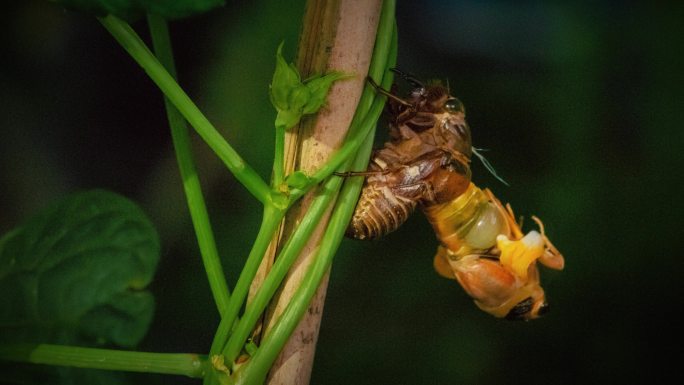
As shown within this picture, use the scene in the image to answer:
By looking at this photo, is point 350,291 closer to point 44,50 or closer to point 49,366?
point 49,366

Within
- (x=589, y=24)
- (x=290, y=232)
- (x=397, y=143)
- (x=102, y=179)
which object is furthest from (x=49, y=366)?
(x=589, y=24)

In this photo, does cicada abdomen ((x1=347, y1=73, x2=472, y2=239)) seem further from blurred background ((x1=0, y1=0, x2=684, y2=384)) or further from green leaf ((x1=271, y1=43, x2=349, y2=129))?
blurred background ((x1=0, y1=0, x2=684, y2=384))

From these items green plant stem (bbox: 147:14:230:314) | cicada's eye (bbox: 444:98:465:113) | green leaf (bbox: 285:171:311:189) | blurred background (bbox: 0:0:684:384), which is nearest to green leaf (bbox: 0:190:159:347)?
blurred background (bbox: 0:0:684:384)

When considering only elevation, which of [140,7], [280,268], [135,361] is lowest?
[135,361]

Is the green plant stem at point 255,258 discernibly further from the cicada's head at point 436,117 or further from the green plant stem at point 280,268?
the cicada's head at point 436,117

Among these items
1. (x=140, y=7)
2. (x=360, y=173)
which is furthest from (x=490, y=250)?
(x=140, y=7)

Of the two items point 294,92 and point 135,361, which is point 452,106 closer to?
point 294,92

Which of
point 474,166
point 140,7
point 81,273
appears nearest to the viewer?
point 140,7
